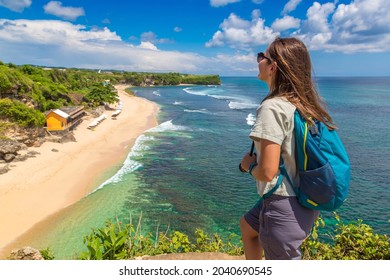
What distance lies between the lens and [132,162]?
22062 mm

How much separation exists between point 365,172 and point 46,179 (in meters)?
20.2

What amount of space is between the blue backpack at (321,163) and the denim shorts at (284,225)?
0.63ft

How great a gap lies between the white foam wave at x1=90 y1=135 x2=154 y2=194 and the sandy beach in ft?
1.72

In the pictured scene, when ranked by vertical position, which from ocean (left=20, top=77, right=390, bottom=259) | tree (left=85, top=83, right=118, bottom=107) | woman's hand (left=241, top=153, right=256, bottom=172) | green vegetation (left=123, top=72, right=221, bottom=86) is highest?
green vegetation (left=123, top=72, right=221, bottom=86)

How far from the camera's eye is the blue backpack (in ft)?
6.43

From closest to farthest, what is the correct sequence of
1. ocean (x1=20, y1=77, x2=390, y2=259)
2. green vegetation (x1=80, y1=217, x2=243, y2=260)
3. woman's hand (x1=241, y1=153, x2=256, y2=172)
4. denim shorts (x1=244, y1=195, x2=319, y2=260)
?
1. denim shorts (x1=244, y1=195, x2=319, y2=260)
2. woman's hand (x1=241, y1=153, x2=256, y2=172)
3. green vegetation (x1=80, y1=217, x2=243, y2=260)
4. ocean (x1=20, y1=77, x2=390, y2=259)

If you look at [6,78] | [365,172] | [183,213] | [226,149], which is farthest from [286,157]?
[6,78]

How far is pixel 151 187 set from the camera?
17.5 m

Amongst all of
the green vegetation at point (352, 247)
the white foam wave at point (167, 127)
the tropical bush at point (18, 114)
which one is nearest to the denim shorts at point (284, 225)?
the green vegetation at point (352, 247)

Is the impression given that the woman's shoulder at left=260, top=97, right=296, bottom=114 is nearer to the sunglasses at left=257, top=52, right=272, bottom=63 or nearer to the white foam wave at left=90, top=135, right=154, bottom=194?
the sunglasses at left=257, top=52, right=272, bottom=63

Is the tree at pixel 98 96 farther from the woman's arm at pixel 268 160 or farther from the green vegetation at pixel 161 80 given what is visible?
the green vegetation at pixel 161 80

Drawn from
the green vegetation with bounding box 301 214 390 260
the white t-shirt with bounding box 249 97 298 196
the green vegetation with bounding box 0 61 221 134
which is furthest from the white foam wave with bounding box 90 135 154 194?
the white t-shirt with bounding box 249 97 298 196

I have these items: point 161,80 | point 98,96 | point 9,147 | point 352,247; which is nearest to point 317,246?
point 352,247

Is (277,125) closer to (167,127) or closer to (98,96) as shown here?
(167,127)
